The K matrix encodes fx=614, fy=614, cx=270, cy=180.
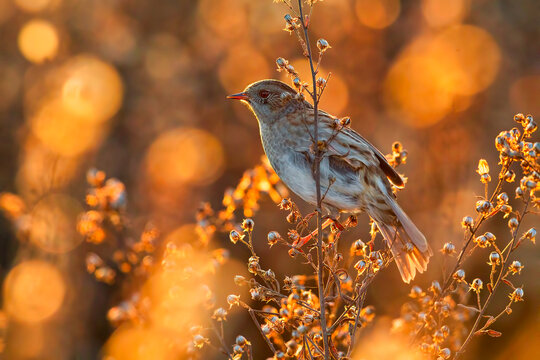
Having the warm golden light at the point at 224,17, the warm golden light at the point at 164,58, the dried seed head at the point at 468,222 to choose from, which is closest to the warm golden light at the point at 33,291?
the dried seed head at the point at 468,222

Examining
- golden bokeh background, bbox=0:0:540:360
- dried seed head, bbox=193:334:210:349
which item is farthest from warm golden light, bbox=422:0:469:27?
dried seed head, bbox=193:334:210:349

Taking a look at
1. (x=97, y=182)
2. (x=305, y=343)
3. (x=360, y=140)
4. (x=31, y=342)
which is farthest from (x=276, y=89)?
(x=31, y=342)

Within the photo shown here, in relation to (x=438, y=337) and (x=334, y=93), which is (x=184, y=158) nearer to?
(x=334, y=93)

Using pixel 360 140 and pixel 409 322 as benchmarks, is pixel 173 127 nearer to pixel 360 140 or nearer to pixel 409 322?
pixel 360 140

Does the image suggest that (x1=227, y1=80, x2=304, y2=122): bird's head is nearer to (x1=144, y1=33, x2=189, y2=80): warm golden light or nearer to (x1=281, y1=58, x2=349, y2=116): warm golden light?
(x1=281, y1=58, x2=349, y2=116): warm golden light

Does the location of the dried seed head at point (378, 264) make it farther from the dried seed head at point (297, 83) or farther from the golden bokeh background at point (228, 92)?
the golden bokeh background at point (228, 92)

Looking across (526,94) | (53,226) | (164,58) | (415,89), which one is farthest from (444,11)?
(53,226)
